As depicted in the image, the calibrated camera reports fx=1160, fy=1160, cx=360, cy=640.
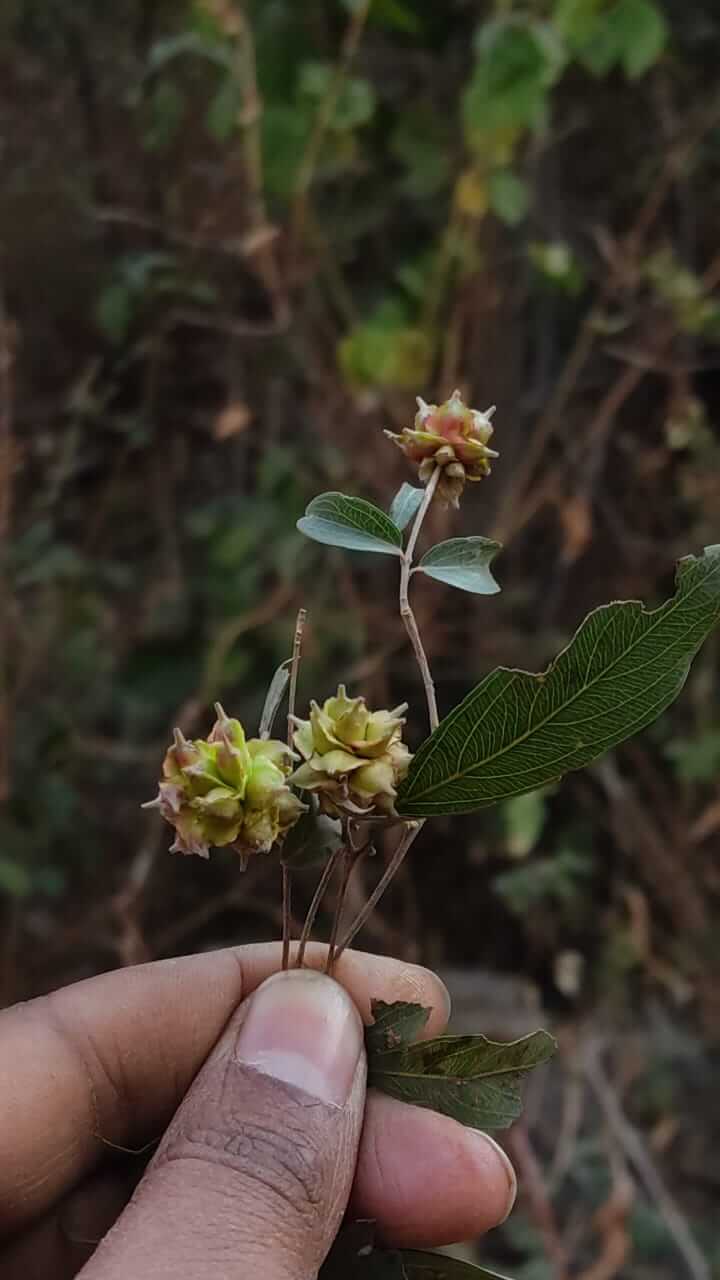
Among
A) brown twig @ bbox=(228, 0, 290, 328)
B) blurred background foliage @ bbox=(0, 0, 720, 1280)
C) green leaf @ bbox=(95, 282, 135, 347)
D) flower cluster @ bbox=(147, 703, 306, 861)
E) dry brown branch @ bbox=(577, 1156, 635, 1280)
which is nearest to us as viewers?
flower cluster @ bbox=(147, 703, 306, 861)

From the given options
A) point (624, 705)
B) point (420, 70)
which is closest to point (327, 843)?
point (624, 705)

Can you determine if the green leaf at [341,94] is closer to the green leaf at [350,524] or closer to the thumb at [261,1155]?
the green leaf at [350,524]

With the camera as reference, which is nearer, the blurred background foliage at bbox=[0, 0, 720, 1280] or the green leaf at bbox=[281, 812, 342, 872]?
the green leaf at bbox=[281, 812, 342, 872]

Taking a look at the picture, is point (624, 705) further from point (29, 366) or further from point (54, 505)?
point (29, 366)

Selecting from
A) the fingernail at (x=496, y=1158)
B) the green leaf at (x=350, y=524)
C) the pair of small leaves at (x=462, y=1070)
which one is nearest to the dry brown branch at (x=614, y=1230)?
the fingernail at (x=496, y=1158)

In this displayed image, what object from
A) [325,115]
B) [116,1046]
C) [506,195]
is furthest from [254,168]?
[116,1046]

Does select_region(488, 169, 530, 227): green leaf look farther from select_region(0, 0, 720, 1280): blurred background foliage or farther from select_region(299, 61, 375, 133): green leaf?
select_region(299, 61, 375, 133): green leaf

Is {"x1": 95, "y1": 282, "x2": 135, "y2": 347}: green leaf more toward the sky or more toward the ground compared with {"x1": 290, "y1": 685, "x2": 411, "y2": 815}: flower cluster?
more toward the sky

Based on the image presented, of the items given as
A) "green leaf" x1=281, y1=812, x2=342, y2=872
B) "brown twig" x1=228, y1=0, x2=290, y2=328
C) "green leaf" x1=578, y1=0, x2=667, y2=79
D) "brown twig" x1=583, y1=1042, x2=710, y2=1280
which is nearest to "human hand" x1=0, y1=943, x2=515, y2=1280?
"green leaf" x1=281, y1=812, x2=342, y2=872
